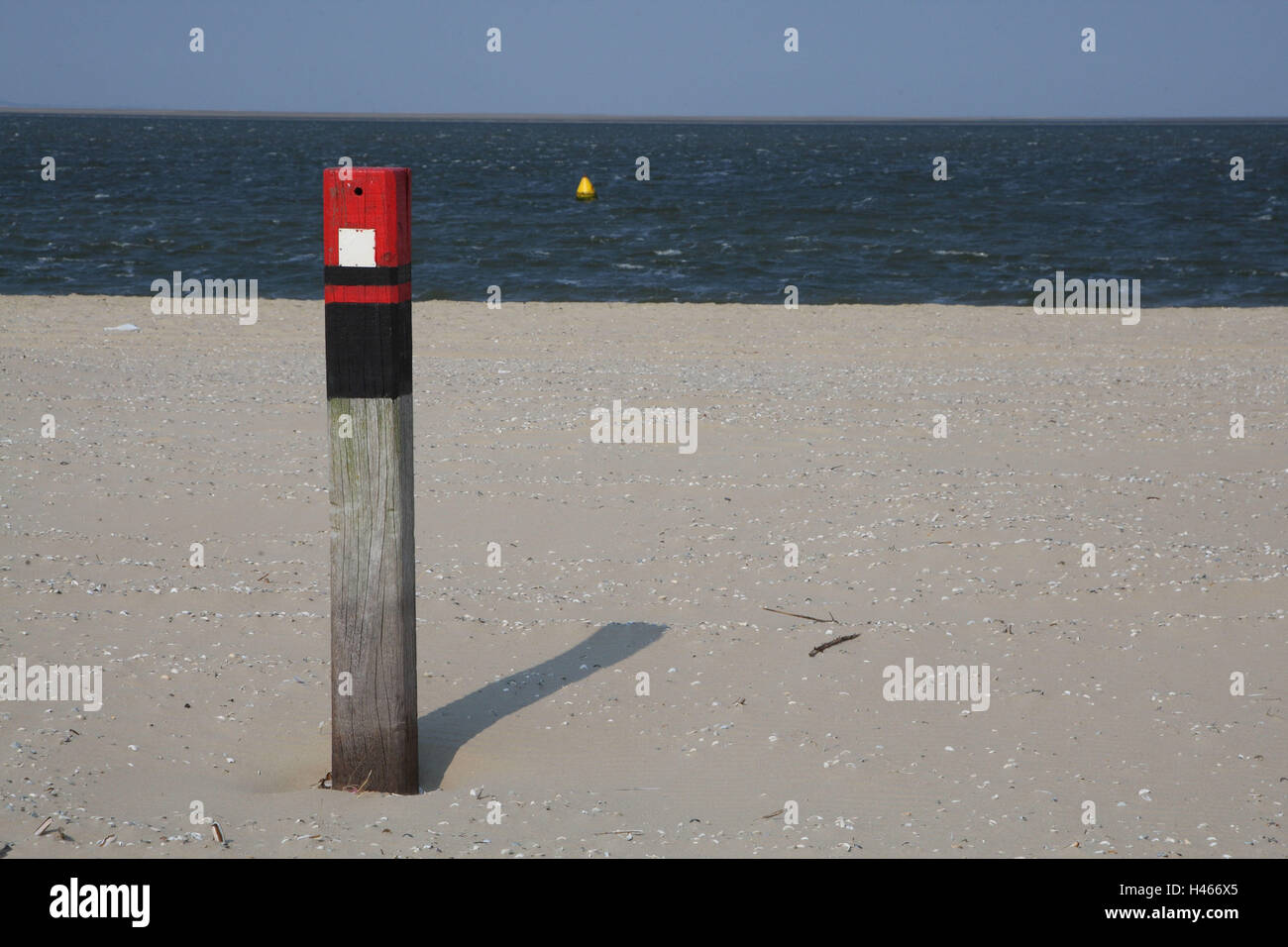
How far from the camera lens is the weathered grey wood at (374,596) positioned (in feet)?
10.2

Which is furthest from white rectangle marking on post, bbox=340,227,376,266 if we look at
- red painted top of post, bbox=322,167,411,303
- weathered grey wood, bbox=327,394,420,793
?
weathered grey wood, bbox=327,394,420,793

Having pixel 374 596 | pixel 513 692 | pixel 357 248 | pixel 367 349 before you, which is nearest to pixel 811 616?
pixel 513 692

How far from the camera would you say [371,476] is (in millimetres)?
3105

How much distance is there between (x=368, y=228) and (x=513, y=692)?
1.70 m

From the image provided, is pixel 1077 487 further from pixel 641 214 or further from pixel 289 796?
pixel 641 214

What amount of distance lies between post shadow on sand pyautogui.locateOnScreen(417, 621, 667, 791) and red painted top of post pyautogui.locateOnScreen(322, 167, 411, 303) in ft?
4.48

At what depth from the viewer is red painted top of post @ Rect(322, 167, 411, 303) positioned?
292cm

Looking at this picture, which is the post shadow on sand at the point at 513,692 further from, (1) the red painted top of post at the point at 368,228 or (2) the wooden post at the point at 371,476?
(1) the red painted top of post at the point at 368,228

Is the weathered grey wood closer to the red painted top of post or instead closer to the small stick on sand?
the red painted top of post

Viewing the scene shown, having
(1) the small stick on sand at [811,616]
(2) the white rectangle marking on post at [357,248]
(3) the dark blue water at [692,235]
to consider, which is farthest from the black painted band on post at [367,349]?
(3) the dark blue water at [692,235]

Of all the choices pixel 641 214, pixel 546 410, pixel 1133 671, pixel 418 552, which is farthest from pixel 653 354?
pixel 641 214

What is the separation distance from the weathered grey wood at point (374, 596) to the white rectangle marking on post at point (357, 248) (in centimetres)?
34

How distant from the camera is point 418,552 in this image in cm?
519

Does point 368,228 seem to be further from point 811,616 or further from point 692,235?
point 692,235
